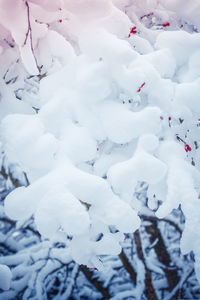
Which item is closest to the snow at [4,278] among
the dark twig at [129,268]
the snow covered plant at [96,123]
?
the snow covered plant at [96,123]

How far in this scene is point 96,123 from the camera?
4.37ft

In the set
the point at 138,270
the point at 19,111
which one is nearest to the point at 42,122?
the point at 19,111

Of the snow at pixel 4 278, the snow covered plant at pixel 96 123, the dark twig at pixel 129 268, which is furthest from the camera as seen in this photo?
the dark twig at pixel 129 268

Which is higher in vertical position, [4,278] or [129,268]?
[4,278]

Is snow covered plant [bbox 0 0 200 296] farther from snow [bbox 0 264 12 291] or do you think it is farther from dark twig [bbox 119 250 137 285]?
dark twig [bbox 119 250 137 285]

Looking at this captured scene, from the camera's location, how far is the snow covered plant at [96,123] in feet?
3.80

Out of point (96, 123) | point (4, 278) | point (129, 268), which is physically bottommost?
point (129, 268)

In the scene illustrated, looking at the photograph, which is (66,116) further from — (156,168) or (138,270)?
(138,270)

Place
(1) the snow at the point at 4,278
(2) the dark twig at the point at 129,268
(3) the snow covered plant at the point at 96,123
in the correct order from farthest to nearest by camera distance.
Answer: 1. (2) the dark twig at the point at 129,268
2. (1) the snow at the point at 4,278
3. (3) the snow covered plant at the point at 96,123

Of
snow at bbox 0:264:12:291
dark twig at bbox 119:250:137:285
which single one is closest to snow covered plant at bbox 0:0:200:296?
snow at bbox 0:264:12:291

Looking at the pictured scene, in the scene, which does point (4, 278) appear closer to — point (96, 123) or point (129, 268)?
point (96, 123)

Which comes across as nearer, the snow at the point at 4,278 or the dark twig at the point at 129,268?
the snow at the point at 4,278

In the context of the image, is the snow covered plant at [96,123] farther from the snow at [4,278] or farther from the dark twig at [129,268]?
the dark twig at [129,268]

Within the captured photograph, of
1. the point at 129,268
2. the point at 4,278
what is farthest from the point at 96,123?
Result: the point at 129,268
